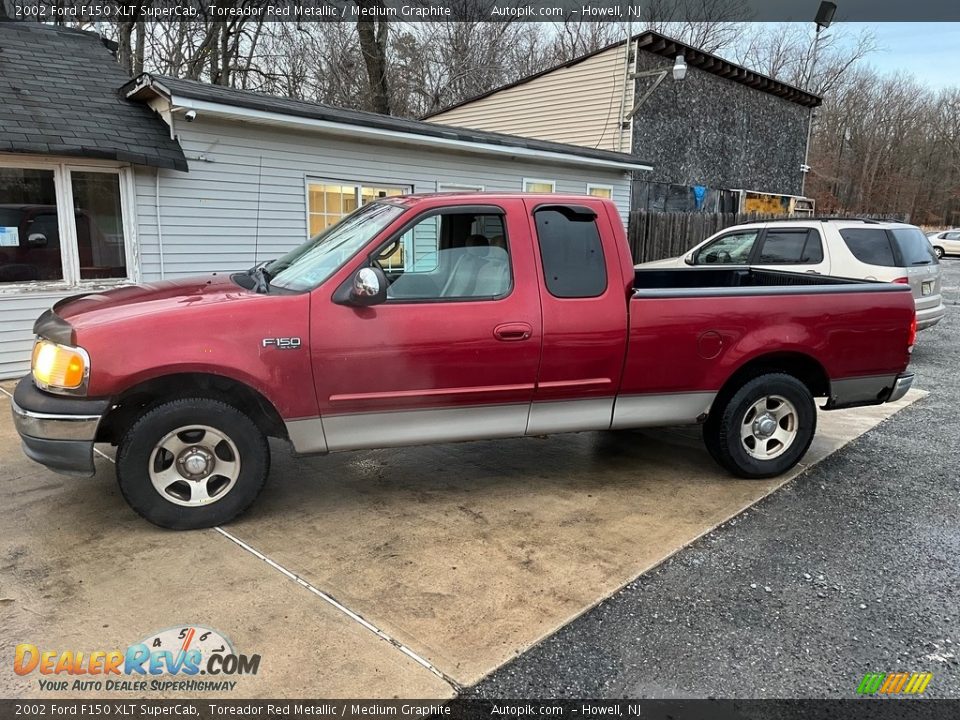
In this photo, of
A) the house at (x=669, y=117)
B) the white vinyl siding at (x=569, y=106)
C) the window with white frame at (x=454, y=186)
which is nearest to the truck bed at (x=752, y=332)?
the window with white frame at (x=454, y=186)

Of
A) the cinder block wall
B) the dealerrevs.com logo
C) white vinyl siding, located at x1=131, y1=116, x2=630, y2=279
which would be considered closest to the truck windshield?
the dealerrevs.com logo

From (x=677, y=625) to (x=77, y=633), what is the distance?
2608 mm

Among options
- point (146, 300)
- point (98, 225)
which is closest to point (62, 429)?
point (146, 300)

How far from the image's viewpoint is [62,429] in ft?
11.0

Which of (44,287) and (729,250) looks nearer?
(44,287)

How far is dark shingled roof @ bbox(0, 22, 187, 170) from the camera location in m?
6.64

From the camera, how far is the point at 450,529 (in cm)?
383

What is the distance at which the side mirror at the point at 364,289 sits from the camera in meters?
3.52

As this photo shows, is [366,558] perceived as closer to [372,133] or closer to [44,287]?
[44,287]

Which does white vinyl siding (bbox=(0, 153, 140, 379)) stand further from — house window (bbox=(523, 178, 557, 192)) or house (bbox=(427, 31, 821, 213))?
house (bbox=(427, 31, 821, 213))

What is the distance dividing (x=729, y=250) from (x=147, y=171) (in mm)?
7749

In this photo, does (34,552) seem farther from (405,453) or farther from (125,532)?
(405,453)

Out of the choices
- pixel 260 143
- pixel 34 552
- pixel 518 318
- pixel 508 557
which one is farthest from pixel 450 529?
pixel 260 143

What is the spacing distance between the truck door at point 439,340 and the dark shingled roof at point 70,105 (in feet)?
15.8
